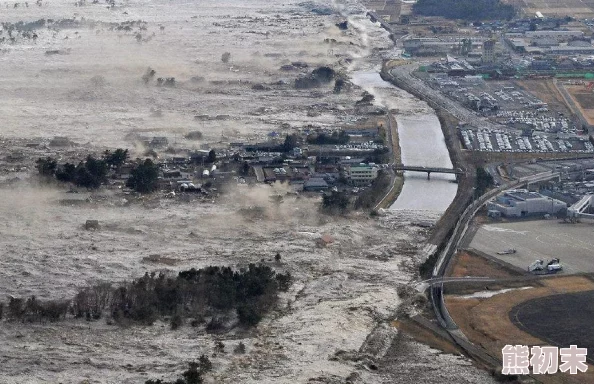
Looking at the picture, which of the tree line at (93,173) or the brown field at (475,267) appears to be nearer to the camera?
the brown field at (475,267)

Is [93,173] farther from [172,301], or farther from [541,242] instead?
[541,242]

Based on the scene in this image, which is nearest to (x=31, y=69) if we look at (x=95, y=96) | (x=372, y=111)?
(x=95, y=96)

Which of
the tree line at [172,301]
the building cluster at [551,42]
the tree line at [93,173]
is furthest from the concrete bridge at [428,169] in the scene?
the building cluster at [551,42]

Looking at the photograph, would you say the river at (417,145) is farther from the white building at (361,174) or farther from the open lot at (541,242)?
the open lot at (541,242)

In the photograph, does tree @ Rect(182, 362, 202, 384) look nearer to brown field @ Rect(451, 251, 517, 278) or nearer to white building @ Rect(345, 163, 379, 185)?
brown field @ Rect(451, 251, 517, 278)

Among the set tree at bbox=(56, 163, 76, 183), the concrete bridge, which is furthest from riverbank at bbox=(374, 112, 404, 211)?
tree at bbox=(56, 163, 76, 183)

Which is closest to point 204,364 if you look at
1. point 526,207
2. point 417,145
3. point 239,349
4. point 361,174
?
point 239,349
